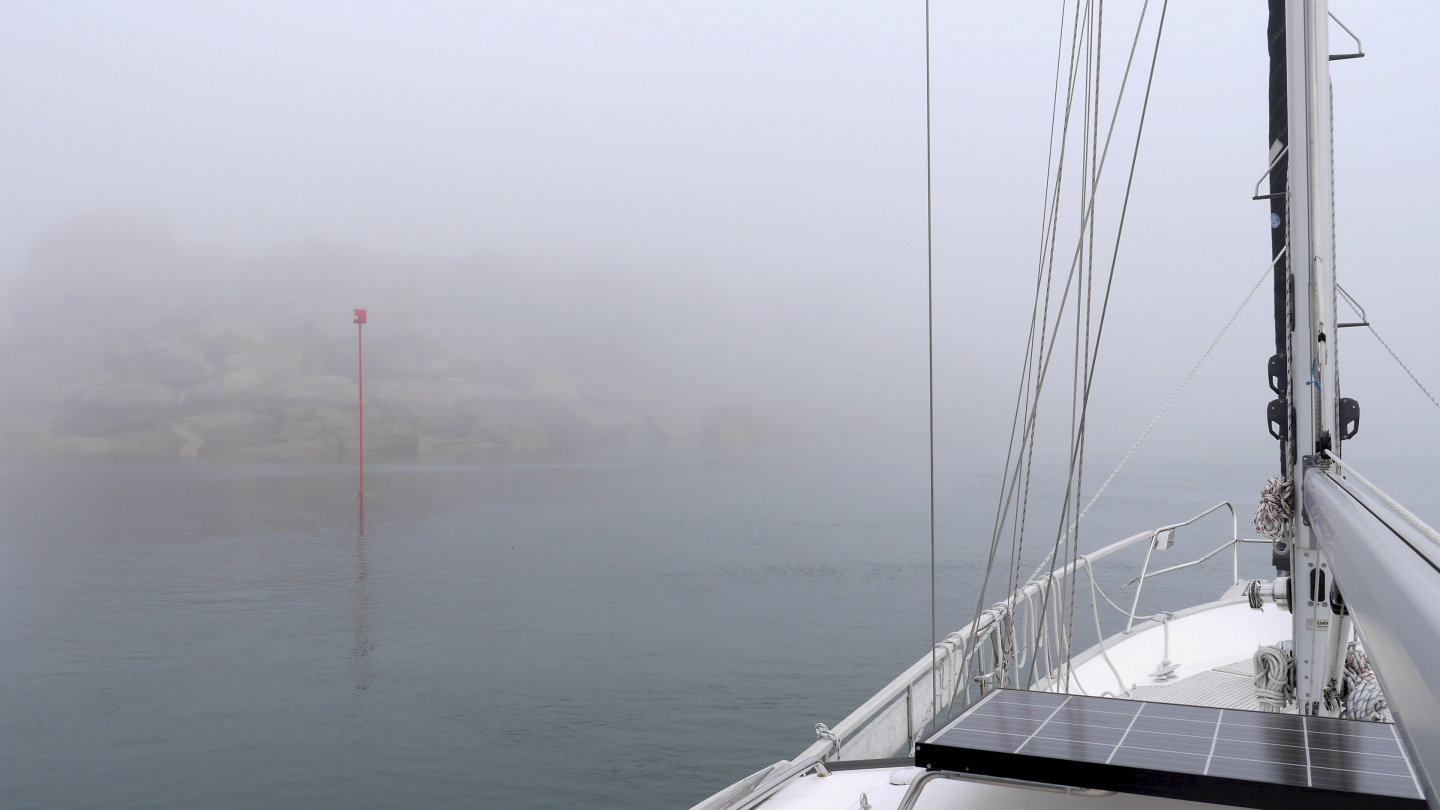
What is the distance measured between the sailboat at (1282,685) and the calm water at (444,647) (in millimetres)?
8283

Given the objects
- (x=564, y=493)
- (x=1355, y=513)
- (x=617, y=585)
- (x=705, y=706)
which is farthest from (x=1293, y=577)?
(x=564, y=493)

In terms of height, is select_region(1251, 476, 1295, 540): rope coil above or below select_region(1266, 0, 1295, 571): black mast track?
below

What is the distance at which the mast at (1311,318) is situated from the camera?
3287mm

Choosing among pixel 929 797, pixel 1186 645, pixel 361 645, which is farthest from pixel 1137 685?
pixel 361 645

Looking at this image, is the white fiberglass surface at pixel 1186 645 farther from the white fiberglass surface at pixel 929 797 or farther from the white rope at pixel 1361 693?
the white fiberglass surface at pixel 929 797

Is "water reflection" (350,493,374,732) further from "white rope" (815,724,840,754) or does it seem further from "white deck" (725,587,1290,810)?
"white rope" (815,724,840,754)

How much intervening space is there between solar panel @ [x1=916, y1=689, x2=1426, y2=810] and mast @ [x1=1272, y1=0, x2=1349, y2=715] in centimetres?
141

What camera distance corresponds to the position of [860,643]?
20.7 meters

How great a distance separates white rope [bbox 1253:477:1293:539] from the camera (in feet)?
11.8

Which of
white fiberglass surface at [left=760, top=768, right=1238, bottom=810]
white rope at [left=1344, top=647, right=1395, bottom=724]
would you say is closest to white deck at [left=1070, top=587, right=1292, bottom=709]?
white rope at [left=1344, top=647, right=1395, bottom=724]

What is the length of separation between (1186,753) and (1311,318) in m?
2.08

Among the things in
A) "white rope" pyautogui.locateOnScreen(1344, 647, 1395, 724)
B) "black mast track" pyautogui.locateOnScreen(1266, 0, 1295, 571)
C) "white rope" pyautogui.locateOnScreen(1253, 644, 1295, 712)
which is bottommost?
"white rope" pyautogui.locateOnScreen(1253, 644, 1295, 712)

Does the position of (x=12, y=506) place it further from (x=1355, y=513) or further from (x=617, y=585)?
(x=1355, y=513)

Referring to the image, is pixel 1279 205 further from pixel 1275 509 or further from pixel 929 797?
pixel 929 797
